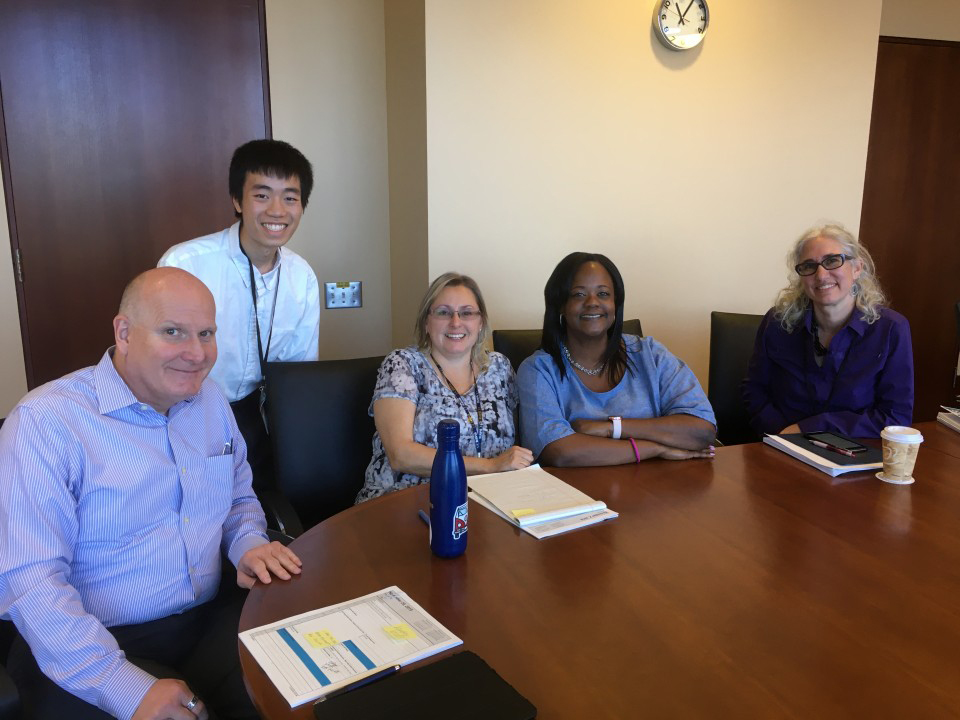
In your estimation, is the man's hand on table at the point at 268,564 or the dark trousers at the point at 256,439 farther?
the dark trousers at the point at 256,439

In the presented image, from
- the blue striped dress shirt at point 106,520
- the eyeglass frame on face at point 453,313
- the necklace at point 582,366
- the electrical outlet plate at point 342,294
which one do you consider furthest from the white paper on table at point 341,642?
the electrical outlet plate at point 342,294

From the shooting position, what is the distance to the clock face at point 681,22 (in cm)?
291

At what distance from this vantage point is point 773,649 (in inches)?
41.8

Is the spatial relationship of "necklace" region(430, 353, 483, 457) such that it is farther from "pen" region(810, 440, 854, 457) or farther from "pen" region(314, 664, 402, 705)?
"pen" region(314, 664, 402, 705)

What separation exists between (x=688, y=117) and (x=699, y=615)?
98.3 inches

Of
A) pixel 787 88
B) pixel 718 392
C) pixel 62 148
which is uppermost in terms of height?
pixel 787 88

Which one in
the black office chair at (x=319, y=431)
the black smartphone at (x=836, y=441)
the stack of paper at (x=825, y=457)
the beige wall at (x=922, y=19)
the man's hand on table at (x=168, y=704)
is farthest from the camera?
the beige wall at (x=922, y=19)

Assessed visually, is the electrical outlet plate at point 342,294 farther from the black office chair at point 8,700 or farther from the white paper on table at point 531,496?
the black office chair at point 8,700

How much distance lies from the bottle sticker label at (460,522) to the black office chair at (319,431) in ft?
2.79

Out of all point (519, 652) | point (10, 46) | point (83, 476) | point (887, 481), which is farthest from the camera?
point (10, 46)

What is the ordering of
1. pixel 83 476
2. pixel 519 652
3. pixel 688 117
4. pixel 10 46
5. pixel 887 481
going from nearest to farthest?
pixel 519 652 < pixel 83 476 < pixel 887 481 < pixel 10 46 < pixel 688 117

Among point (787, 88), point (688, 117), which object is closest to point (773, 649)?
point (688, 117)

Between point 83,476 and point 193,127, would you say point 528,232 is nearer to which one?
point 193,127

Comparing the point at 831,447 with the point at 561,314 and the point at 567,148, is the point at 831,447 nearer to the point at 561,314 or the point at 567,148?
the point at 561,314
